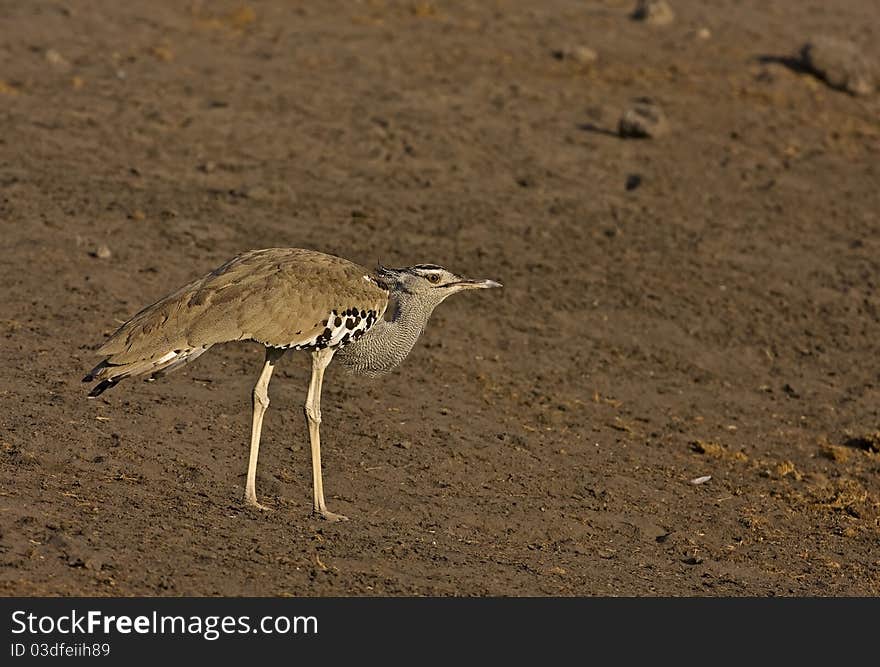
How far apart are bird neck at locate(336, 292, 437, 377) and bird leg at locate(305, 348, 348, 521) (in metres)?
0.17

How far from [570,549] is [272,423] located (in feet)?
6.65

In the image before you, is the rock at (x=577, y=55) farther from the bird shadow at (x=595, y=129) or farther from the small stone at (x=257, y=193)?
the small stone at (x=257, y=193)

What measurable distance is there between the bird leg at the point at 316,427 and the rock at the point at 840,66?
11361mm

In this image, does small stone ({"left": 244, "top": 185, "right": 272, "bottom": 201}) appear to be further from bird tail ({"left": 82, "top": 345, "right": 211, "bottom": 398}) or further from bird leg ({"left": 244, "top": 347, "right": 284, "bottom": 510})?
bird tail ({"left": 82, "top": 345, "right": 211, "bottom": 398})

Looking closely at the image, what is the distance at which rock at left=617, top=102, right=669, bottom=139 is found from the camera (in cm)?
1434

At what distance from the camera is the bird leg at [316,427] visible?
22.8 ft

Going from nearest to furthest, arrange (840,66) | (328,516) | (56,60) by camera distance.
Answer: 1. (328,516)
2. (56,60)
3. (840,66)

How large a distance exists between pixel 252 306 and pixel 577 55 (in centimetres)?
1066

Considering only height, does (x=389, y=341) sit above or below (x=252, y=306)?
below

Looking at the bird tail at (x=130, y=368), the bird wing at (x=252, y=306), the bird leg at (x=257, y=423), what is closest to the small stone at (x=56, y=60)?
the bird wing at (x=252, y=306)

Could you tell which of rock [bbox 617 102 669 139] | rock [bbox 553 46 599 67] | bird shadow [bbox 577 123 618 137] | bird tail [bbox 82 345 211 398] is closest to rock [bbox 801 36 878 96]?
rock [bbox 553 46 599 67]

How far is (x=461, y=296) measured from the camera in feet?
35.5

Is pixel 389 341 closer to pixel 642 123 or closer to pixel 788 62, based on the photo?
pixel 642 123

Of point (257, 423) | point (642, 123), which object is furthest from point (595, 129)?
point (257, 423)
